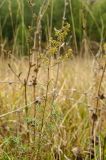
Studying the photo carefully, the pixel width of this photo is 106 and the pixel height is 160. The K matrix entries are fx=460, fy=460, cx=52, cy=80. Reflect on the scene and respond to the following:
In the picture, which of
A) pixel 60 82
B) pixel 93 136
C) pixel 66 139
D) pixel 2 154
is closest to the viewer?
pixel 2 154

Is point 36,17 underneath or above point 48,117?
above

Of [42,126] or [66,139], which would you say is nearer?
[42,126]

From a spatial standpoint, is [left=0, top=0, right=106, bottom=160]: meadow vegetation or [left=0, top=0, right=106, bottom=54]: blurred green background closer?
[left=0, top=0, right=106, bottom=160]: meadow vegetation

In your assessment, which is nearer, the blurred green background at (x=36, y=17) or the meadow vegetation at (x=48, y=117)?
the meadow vegetation at (x=48, y=117)

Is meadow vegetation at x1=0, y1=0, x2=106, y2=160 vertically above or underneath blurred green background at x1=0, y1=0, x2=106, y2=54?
underneath

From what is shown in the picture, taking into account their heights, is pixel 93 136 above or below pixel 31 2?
below

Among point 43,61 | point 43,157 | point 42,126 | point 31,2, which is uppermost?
point 31,2

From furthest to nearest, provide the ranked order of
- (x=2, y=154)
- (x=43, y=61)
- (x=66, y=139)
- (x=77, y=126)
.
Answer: (x=77, y=126) < (x=66, y=139) < (x=2, y=154) < (x=43, y=61)

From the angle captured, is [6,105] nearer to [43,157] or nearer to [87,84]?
[43,157]

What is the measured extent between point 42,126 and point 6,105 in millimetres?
614

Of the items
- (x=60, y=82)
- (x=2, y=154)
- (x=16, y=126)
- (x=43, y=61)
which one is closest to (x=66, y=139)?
(x=16, y=126)

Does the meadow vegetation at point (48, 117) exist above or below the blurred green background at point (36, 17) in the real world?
below

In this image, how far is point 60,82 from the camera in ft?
8.43

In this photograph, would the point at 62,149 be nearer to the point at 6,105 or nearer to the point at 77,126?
the point at 77,126
